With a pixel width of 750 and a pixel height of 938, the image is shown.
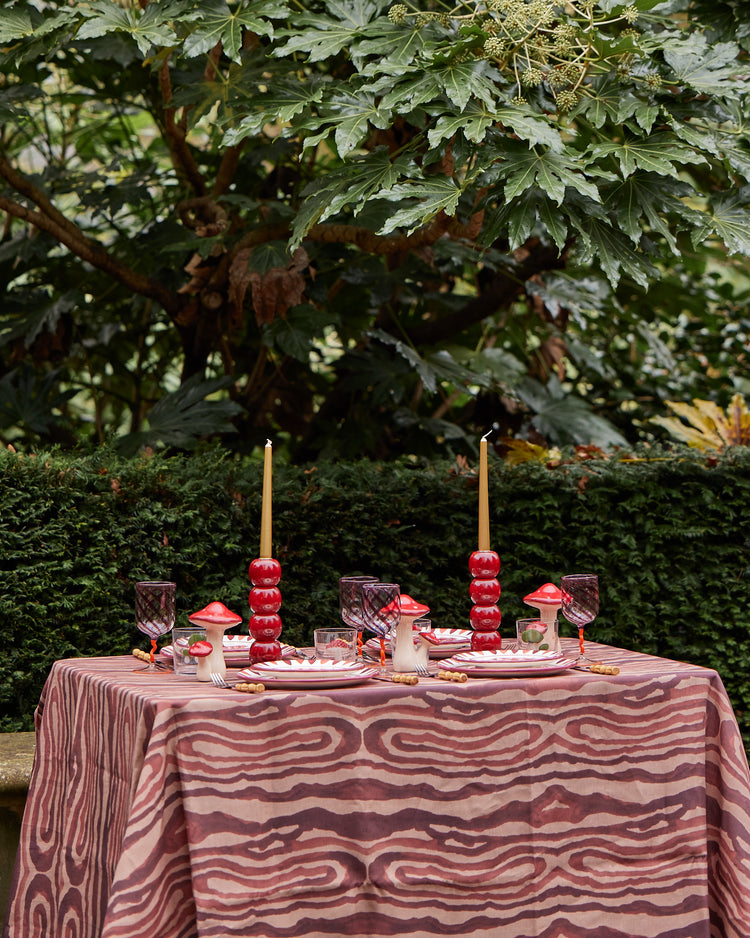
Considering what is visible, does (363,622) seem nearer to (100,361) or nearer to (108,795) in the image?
(108,795)

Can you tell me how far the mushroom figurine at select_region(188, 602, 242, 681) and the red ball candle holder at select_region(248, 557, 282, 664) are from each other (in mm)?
141

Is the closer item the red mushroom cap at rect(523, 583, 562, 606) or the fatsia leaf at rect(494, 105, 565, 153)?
the red mushroom cap at rect(523, 583, 562, 606)

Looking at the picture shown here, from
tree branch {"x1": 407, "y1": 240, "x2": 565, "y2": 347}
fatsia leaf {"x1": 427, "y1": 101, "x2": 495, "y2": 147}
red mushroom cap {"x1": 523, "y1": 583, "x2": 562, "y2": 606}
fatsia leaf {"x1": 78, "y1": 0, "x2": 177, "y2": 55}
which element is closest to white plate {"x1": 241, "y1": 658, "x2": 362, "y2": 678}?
red mushroom cap {"x1": 523, "y1": 583, "x2": 562, "y2": 606}

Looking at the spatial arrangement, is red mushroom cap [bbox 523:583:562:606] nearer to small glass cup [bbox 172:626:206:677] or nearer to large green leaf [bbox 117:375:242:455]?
small glass cup [bbox 172:626:206:677]

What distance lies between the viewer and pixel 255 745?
87.0 inches

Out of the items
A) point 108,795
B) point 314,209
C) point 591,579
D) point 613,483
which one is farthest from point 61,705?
point 613,483

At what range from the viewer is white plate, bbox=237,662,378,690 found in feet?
7.52

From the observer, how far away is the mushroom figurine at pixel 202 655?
2.39 meters

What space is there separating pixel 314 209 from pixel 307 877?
6.94 ft

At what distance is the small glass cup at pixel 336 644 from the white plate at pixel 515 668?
244mm

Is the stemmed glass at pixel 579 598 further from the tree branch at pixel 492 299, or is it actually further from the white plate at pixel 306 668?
the tree branch at pixel 492 299

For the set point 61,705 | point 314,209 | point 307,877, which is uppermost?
point 314,209

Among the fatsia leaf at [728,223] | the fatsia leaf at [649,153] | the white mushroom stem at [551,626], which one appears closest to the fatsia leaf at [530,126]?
the fatsia leaf at [649,153]

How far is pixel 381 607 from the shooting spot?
2.58 m
